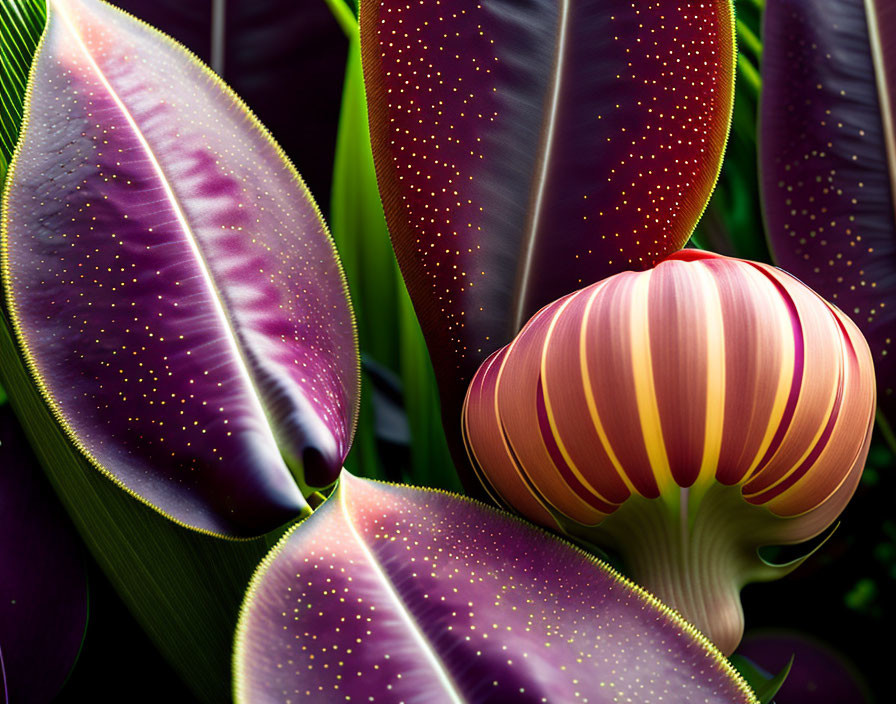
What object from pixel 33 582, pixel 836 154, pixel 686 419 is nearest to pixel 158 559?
pixel 33 582

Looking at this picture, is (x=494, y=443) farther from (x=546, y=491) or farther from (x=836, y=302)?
(x=836, y=302)

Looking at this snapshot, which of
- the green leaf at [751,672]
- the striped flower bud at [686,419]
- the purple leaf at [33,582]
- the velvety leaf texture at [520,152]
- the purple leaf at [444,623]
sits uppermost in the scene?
the velvety leaf texture at [520,152]

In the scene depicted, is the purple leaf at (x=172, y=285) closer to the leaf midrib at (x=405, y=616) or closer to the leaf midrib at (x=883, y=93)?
the leaf midrib at (x=405, y=616)

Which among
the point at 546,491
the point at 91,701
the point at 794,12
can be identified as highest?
the point at 794,12

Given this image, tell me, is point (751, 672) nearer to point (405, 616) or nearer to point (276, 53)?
point (405, 616)

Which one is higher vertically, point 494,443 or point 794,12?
point 794,12

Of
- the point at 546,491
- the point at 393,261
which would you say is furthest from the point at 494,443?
the point at 393,261

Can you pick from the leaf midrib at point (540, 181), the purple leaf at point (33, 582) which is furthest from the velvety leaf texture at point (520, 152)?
the purple leaf at point (33, 582)
